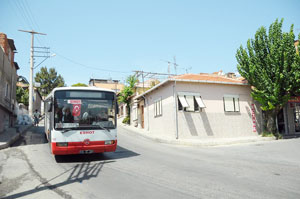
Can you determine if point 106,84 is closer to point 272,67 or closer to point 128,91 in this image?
point 128,91

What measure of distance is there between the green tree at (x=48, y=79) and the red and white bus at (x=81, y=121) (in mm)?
55183

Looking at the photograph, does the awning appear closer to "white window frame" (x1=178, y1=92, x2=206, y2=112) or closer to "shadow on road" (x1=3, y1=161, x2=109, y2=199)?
"white window frame" (x1=178, y1=92, x2=206, y2=112)

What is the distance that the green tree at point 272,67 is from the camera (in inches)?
611

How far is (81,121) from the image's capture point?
821 centimetres

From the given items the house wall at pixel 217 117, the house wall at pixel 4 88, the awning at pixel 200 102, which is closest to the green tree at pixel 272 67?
the house wall at pixel 217 117

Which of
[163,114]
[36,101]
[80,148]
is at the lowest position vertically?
[80,148]

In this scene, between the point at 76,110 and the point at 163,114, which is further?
the point at 163,114

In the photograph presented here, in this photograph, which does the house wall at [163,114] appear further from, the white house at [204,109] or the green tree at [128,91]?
the green tree at [128,91]

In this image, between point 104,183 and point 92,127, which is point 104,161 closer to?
point 92,127

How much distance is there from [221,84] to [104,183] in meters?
15.0

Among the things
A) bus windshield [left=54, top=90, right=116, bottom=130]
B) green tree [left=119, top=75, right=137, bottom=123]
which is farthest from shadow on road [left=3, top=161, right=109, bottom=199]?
green tree [left=119, top=75, right=137, bottom=123]

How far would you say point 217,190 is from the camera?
16.3 feet

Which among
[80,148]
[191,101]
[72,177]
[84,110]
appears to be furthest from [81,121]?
[191,101]

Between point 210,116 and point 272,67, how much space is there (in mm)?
5654
